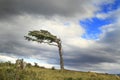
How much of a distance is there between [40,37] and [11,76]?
94.0 feet

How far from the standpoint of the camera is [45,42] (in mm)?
49719

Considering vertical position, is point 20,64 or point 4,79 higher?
point 20,64

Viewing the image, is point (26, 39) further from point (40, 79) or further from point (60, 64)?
point (40, 79)

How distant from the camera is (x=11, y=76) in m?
21.0

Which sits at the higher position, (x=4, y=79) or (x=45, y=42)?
(x=45, y=42)

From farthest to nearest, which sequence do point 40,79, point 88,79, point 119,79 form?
point 119,79, point 88,79, point 40,79

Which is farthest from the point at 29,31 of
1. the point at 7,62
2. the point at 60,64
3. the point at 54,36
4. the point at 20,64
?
the point at 20,64

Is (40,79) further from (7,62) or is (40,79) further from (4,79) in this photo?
(7,62)

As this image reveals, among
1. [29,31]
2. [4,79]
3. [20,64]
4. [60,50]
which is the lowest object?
[4,79]

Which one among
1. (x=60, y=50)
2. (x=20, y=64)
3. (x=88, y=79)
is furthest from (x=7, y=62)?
(x=60, y=50)

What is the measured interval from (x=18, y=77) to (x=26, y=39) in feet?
95.8

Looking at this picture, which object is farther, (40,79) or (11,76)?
(40,79)

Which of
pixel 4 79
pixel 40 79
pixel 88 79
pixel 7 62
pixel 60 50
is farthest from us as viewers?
pixel 60 50

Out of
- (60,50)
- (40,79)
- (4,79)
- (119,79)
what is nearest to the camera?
(4,79)
